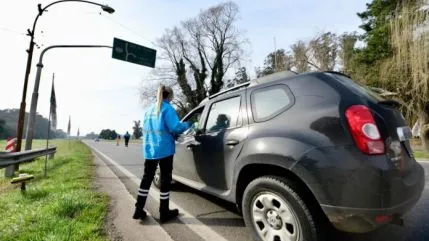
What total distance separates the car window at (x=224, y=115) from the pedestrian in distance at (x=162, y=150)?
0.37 m

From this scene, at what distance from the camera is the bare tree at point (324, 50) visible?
26.4 meters

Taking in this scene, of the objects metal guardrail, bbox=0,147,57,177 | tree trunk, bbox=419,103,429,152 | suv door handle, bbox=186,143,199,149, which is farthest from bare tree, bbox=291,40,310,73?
suv door handle, bbox=186,143,199,149

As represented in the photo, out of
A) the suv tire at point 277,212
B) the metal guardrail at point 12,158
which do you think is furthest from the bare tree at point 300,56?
the suv tire at point 277,212

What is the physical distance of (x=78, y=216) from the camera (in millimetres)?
3902

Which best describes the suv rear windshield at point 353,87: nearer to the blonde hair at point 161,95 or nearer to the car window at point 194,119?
the car window at point 194,119

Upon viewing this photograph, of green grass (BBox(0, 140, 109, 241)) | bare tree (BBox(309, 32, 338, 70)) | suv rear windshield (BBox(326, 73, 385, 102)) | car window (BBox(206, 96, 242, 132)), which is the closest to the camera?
suv rear windshield (BBox(326, 73, 385, 102))

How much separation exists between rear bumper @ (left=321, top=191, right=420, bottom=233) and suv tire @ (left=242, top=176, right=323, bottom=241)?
0.58 feet

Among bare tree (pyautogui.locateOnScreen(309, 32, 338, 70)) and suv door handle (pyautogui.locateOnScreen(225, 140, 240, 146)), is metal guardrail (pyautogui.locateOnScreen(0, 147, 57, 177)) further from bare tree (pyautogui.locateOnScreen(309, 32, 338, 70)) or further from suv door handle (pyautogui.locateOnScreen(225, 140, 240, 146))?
bare tree (pyautogui.locateOnScreen(309, 32, 338, 70))

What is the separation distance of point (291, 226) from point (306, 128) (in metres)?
0.91

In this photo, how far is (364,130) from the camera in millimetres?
2420

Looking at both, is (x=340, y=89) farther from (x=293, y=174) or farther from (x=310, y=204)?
(x=310, y=204)

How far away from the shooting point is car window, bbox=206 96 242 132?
3594 mm

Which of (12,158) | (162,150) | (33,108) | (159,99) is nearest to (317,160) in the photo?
(162,150)

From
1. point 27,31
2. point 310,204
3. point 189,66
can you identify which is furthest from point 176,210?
point 189,66
